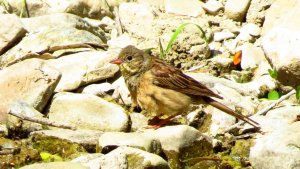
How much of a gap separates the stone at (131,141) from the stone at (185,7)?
379 cm

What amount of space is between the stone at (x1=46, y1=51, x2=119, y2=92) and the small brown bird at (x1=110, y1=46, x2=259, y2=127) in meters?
0.67

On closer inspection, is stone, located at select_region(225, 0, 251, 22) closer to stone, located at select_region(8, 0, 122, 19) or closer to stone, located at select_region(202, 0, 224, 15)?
stone, located at select_region(202, 0, 224, 15)

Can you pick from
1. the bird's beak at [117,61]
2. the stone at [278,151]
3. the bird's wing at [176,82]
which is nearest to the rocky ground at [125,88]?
the stone at [278,151]

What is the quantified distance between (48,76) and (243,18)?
343 centimetres

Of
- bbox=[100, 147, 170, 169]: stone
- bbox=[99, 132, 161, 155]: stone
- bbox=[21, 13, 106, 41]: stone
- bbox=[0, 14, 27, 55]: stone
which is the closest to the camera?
bbox=[100, 147, 170, 169]: stone

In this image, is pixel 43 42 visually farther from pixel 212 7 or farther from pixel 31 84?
pixel 212 7

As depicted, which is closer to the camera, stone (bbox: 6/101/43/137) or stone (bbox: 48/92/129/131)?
stone (bbox: 6/101/43/137)

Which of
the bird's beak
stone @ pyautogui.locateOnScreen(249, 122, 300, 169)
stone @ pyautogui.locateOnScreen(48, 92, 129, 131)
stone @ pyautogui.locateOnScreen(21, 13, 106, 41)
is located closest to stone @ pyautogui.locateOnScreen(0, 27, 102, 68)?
stone @ pyautogui.locateOnScreen(21, 13, 106, 41)

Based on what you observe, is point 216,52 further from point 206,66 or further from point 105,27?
point 105,27

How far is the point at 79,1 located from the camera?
478 inches

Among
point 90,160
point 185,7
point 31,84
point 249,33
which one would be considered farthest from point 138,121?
point 185,7

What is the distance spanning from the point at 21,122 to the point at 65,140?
722 mm

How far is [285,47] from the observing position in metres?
10.2

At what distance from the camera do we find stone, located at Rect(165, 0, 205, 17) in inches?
476
